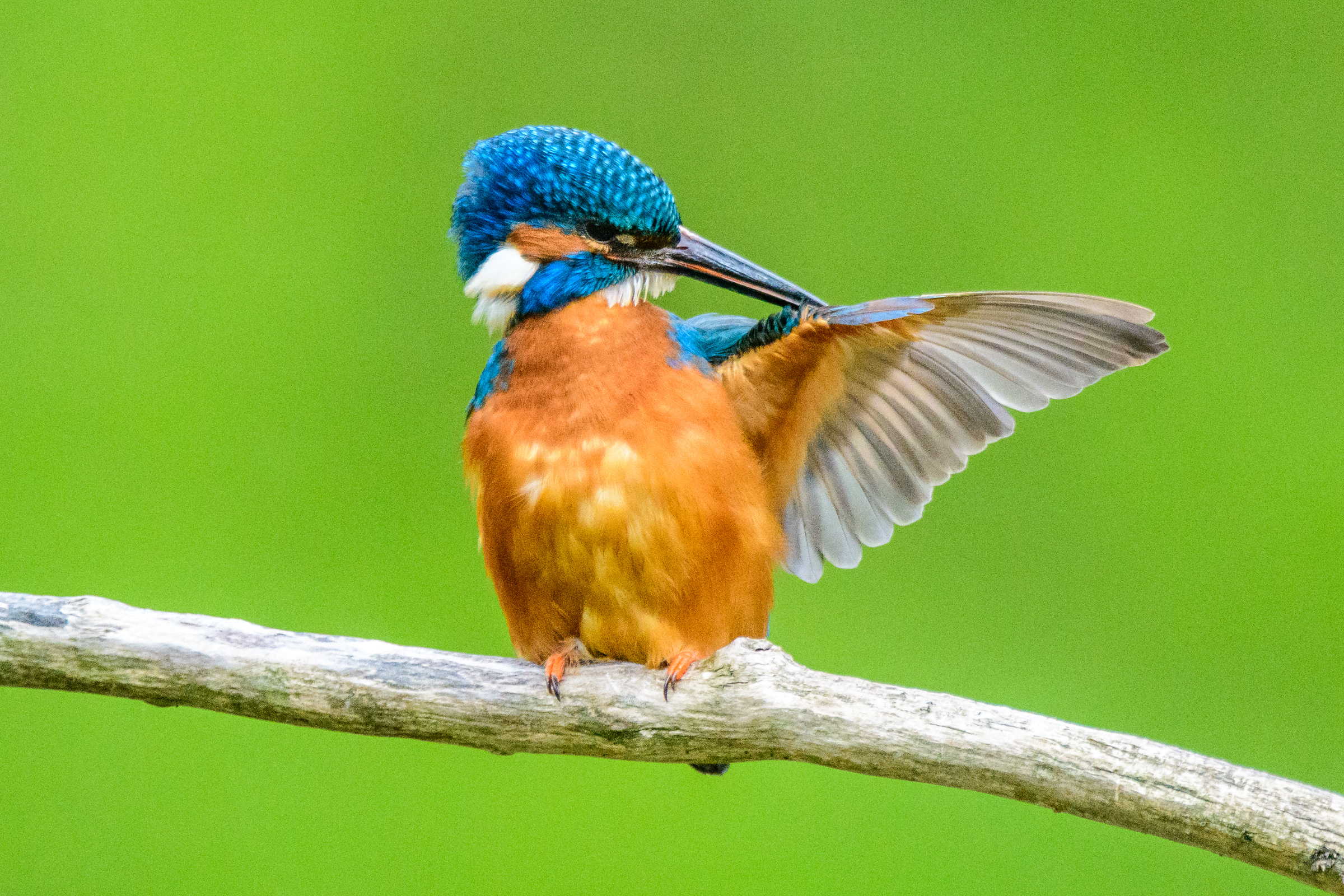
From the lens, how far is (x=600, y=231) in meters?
2.14

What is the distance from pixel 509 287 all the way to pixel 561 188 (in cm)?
19

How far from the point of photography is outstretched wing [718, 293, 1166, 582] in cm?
193

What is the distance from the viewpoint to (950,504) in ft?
11.7

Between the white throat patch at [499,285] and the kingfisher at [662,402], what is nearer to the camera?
the kingfisher at [662,402]

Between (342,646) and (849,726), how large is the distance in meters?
0.77

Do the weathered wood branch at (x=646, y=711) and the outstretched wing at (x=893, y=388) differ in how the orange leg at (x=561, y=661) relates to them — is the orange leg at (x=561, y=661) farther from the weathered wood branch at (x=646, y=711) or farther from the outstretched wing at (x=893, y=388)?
the outstretched wing at (x=893, y=388)

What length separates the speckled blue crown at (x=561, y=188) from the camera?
2098mm

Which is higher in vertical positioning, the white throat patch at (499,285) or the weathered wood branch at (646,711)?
the white throat patch at (499,285)

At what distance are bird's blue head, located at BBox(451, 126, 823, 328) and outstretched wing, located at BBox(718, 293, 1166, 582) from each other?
13cm

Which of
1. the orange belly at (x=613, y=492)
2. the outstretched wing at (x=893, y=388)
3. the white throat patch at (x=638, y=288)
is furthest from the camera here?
Answer: the white throat patch at (x=638, y=288)

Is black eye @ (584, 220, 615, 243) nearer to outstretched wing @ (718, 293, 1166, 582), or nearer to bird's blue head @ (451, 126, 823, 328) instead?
bird's blue head @ (451, 126, 823, 328)

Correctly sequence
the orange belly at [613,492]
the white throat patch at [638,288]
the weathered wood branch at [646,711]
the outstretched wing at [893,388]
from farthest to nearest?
the white throat patch at [638,288] < the orange belly at [613,492] < the outstretched wing at [893,388] < the weathered wood branch at [646,711]

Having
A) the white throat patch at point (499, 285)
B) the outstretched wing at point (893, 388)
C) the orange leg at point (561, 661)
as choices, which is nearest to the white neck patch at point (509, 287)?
the white throat patch at point (499, 285)

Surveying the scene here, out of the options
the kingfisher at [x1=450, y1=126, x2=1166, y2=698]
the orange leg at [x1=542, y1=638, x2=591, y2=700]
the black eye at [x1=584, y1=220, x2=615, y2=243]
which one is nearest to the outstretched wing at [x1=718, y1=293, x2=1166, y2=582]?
the kingfisher at [x1=450, y1=126, x2=1166, y2=698]
